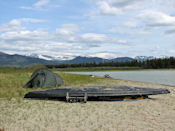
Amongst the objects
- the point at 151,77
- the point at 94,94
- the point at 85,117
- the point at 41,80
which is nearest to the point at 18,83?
the point at 41,80

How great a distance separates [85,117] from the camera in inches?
381

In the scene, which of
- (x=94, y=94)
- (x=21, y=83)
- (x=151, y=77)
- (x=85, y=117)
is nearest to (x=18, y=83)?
(x=21, y=83)

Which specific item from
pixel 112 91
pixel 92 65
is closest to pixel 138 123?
pixel 112 91

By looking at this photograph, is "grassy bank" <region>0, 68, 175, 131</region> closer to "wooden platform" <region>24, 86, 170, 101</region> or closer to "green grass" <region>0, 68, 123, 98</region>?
"wooden platform" <region>24, 86, 170, 101</region>

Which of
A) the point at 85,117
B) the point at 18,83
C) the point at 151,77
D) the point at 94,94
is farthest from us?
the point at 151,77

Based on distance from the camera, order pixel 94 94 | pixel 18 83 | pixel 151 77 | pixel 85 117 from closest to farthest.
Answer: pixel 85 117 → pixel 94 94 → pixel 18 83 → pixel 151 77

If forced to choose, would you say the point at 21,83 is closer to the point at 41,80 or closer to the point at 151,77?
→ the point at 41,80

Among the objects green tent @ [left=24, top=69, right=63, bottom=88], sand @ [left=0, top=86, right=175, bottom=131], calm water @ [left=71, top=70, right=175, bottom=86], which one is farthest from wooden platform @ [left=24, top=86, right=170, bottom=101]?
calm water @ [left=71, top=70, right=175, bottom=86]

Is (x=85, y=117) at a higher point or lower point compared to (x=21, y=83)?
lower

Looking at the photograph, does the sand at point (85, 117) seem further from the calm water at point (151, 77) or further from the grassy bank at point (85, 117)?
the calm water at point (151, 77)

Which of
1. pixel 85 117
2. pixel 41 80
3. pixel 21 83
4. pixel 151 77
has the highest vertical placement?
pixel 41 80

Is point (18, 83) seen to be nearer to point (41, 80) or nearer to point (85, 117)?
point (41, 80)

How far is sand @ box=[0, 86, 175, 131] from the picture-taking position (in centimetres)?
818

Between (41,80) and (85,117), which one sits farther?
(41,80)
